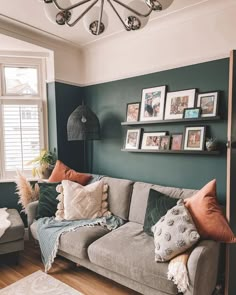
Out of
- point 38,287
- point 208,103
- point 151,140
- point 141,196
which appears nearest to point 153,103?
point 151,140

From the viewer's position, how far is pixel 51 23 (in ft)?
9.27

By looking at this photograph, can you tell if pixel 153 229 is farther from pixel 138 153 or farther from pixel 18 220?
pixel 18 220

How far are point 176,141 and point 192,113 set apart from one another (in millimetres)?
369

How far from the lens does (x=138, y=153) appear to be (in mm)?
3143

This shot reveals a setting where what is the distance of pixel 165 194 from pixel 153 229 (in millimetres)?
443

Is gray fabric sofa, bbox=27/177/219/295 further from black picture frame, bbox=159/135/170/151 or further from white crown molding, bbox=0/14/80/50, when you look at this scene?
white crown molding, bbox=0/14/80/50

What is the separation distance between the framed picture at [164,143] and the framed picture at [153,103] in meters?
0.24

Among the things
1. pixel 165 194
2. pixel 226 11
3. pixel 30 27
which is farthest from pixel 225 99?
pixel 30 27

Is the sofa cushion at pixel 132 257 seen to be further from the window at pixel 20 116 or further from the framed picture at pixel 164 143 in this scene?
the window at pixel 20 116

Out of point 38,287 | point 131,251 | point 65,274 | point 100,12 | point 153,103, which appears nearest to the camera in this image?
point 100,12

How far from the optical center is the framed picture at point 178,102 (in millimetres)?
2656

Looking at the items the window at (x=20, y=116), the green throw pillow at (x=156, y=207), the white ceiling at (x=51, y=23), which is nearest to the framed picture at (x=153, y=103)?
the white ceiling at (x=51, y=23)

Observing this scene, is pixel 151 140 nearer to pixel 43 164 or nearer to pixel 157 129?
pixel 157 129

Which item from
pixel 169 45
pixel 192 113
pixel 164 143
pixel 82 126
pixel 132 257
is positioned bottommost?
pixel 132 257
